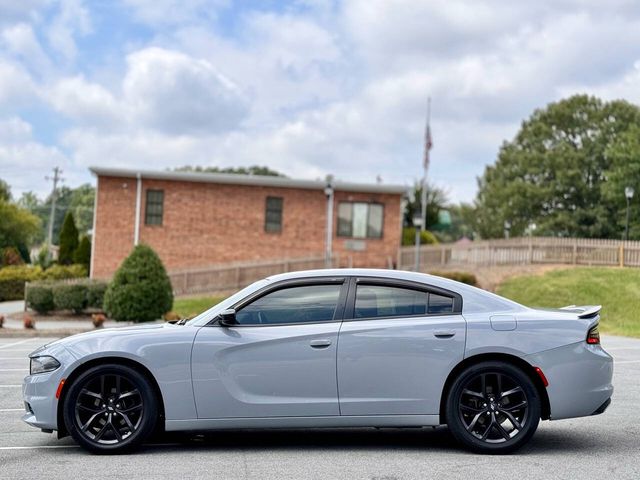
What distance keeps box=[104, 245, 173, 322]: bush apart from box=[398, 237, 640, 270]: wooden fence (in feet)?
49.5

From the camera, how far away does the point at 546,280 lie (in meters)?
34.2

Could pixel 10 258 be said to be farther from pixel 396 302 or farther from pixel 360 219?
pixel 396 302

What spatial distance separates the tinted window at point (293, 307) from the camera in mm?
6895

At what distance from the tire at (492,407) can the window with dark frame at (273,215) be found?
106 feet

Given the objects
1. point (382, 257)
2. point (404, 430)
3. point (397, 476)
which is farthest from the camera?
point (382, 257)

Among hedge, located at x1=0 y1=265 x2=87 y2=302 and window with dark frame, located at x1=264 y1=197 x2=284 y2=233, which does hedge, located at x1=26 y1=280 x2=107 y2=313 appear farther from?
window with dark frame, located at x1=264 y1=197 x2=284 y2=233

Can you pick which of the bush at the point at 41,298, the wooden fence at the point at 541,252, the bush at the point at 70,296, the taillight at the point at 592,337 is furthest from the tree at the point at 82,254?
the taillight at the point at 592,337

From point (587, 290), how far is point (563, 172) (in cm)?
2903

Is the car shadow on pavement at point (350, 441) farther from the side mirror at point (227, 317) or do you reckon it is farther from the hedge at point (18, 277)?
the hedge at point (18, 277)

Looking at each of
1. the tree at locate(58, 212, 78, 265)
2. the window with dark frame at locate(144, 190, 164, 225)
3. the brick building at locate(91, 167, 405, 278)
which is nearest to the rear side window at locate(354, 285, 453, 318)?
the brick building at locate(91, 167, 405, 278)

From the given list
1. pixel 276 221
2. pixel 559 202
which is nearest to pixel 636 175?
pixel 559 202

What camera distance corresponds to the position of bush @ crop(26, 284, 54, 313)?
2981 centimetres

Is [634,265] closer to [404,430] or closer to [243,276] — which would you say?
[243,276]

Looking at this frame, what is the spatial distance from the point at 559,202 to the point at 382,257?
2758cm
